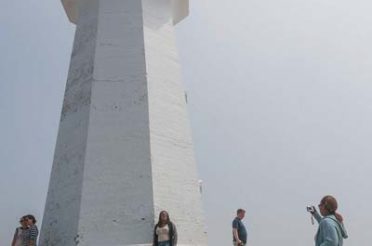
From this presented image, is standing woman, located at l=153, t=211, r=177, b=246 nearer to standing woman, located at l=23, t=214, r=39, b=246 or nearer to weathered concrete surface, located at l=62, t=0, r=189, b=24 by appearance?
standing woman, located at l=23, t=214, r=39, b=246

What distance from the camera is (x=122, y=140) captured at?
→ 7.99m

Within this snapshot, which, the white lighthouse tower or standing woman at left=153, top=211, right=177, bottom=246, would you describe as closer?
standing woman at left=153, top=211, right=177, bottom=246

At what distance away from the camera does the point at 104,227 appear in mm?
7293

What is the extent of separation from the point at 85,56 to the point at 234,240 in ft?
17.0

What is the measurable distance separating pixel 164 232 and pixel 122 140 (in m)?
2.04

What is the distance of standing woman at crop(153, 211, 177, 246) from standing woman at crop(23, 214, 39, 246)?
2.64 meters

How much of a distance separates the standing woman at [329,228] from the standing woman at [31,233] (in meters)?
5.63

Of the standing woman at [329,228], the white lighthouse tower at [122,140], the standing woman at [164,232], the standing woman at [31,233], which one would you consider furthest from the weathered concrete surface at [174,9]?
the standing woman at [329,228]

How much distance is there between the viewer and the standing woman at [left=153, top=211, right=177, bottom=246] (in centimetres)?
683

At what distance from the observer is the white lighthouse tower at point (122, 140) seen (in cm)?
745

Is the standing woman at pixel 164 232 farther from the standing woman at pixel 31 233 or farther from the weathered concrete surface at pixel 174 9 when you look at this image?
the weathered concrete surface at pixel 174 9

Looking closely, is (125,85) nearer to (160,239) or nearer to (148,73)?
(148,73)

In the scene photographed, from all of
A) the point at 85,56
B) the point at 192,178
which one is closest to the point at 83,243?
the point at 192,178

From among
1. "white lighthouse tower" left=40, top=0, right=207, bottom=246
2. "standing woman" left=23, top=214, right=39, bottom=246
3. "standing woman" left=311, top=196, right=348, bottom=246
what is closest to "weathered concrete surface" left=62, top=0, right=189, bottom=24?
"white lighthouse tower" left=40, top=0, right=207, bottom=246
